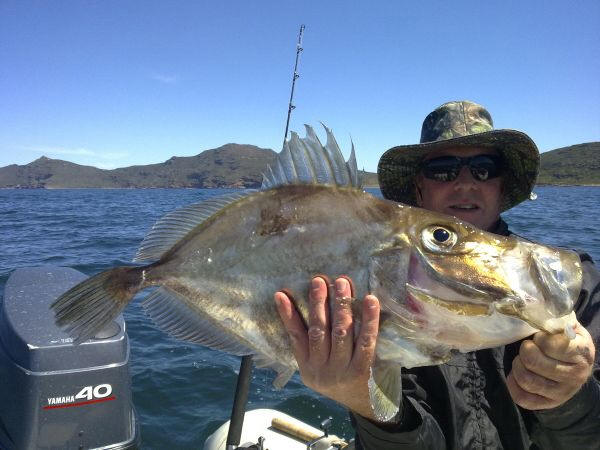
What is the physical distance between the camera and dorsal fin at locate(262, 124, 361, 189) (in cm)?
215

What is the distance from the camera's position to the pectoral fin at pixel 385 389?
81.3 inches

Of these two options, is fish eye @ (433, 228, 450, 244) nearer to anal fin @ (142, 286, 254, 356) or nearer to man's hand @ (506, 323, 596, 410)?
man's hand @ (506, 323, 596, 410)

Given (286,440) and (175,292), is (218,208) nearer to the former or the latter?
(175,292)

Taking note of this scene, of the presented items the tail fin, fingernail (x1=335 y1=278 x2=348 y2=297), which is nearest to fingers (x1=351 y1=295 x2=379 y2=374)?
fingernail (x1=335 y1=278 x2=348 y2=297)

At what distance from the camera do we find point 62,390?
3.63m

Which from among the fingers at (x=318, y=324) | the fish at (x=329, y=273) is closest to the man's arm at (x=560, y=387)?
the fish at (x=329, y=273)

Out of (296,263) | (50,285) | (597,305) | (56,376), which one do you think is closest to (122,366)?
(56,376)

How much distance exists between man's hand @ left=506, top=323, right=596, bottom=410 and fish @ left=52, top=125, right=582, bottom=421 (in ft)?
0.34

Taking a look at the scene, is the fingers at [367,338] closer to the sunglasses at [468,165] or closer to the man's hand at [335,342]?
the man's hand at [335,342]

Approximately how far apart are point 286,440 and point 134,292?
2.97 meters

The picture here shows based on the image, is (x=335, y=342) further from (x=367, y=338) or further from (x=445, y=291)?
(x=445, y=291)

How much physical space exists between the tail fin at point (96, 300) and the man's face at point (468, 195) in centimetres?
243

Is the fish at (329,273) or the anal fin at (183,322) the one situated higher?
the fish at (329,273)

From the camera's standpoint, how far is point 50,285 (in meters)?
4.82
